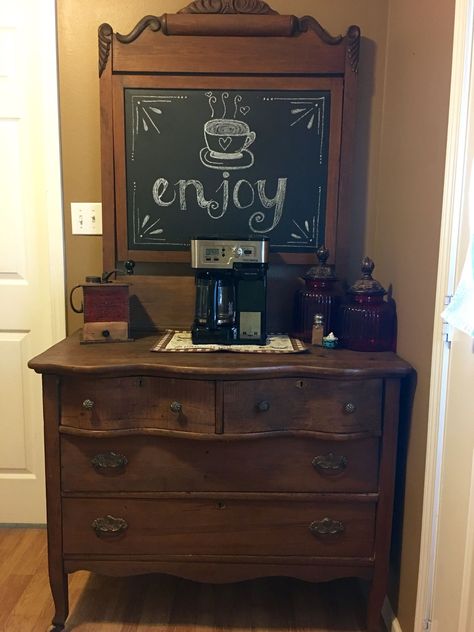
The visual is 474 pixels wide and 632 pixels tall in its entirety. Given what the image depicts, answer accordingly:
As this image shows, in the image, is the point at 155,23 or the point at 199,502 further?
the point at 155,23

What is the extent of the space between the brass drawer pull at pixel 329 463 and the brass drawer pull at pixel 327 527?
16 cm

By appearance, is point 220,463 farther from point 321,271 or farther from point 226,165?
point 226,165

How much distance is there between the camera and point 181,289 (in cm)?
194

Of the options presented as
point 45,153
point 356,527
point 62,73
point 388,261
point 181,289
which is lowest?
point 356,527

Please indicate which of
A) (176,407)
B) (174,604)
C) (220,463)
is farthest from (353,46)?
(174,604)

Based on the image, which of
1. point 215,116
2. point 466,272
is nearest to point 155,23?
point 215,116

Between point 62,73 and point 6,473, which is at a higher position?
point 62,73

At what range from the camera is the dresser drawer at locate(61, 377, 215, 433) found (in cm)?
149

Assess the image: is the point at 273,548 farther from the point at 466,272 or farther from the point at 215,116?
the point at 215,116

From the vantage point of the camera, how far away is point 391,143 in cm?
178

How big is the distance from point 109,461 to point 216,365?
0.43 metres

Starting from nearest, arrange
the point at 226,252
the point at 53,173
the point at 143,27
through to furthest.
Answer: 1. the point at 226,252
2. the point at 143,27
3. the point at 53,173

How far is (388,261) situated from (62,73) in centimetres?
136

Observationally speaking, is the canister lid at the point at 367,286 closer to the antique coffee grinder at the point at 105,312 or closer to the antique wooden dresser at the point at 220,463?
the antique wooden dresser at the point at 220,463
